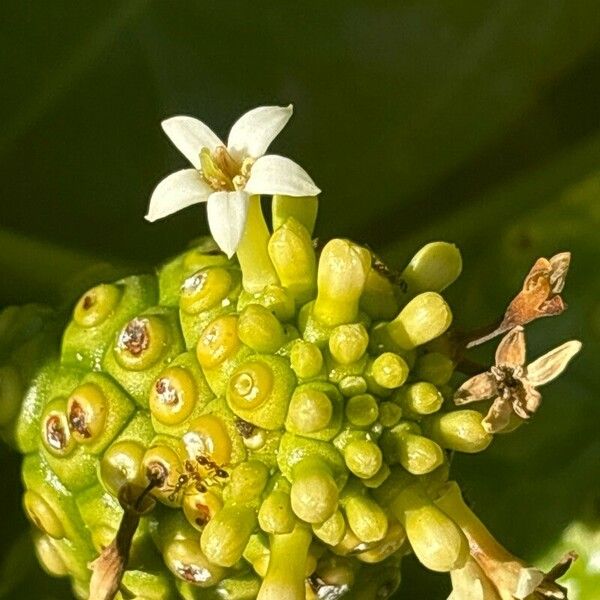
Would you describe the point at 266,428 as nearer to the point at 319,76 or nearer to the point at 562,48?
the point at 319,76

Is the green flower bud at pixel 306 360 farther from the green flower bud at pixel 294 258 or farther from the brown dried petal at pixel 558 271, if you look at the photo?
the brown dried petal at pixel 558 271

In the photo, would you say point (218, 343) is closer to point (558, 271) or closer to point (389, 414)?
point (389, 414)

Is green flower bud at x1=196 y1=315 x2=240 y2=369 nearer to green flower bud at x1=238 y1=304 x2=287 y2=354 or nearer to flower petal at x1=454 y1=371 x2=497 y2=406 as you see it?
green flower bud at x1=238 y1=304 x2=287 y2=354

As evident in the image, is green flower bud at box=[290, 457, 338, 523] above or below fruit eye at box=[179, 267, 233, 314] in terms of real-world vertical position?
below

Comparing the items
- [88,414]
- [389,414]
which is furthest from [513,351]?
[88,414]

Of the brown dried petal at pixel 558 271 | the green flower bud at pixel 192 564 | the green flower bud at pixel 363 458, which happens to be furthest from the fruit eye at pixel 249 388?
the brown dried petal at pixel 558 271

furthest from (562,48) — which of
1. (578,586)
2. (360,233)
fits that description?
(578,586)

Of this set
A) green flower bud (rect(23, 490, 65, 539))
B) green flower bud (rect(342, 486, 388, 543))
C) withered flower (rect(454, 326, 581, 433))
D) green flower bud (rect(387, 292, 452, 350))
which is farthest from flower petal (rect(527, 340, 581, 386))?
green flower bud (rect(23, 490, 65, 539))
